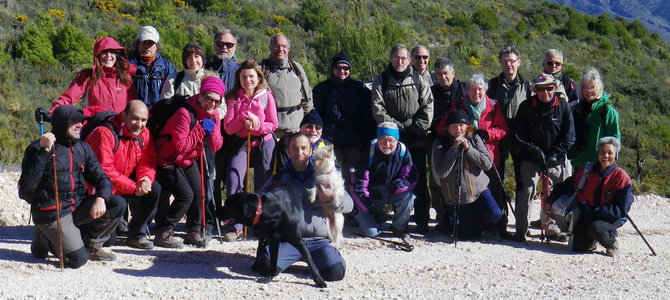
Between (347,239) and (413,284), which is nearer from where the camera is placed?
(413,284)

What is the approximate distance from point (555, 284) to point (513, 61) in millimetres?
2871

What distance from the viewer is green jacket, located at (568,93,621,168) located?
7.89 meters

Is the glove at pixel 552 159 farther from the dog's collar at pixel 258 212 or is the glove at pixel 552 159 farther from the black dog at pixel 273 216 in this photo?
the dog's collar at pixel 258 212

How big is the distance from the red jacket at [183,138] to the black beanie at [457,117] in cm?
240

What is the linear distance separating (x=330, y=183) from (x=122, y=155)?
6.26 feet

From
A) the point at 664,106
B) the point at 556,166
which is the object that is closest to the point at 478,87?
the point at 556,166

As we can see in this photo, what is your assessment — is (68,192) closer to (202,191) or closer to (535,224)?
(202,191)

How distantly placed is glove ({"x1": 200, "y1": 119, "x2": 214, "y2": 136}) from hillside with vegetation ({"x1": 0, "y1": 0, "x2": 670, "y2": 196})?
6.00 m

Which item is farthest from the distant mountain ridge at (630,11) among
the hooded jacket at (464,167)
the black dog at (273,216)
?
the black dog at (273,216)

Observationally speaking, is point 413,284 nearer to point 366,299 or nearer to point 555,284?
point 366,299

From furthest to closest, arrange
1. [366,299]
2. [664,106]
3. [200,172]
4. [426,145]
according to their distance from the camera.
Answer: [664,106] < [426,145] < [200,172] < [366,299]

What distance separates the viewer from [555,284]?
6312 millimetres

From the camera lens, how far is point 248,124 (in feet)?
23.7

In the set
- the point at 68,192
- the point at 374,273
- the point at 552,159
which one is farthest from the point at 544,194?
the point at 68,192
